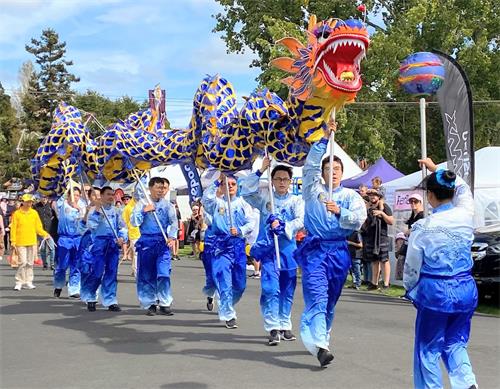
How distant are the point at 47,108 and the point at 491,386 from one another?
35.3 metres

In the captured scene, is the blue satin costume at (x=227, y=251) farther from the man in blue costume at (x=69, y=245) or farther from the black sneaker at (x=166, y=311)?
the man in blue costume at (x=69, y=245)

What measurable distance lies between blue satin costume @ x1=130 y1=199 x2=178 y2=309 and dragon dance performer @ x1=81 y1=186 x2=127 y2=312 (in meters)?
0.65

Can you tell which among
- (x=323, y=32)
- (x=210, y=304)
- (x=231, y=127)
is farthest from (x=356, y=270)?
(x=323, y=32)

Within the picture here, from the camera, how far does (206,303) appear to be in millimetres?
11055

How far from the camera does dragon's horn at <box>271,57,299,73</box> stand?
6.86 metres

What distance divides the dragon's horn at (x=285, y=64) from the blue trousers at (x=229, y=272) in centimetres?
269

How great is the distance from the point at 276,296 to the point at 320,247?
1.36 meters

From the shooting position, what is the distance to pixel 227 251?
8812 millimetres

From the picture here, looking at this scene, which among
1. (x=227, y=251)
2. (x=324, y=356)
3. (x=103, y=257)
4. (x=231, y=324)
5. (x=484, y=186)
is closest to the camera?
(x=324, y=356)

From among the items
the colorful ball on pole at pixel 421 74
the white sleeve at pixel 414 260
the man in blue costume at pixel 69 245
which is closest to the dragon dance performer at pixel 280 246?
the colorful ball on pole at pixel 421 74

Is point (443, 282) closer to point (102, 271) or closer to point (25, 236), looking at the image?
point (102, 271)

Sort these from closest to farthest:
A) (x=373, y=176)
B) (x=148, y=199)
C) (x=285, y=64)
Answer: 1. (x=285, y=64)
2. (x=148, y=199)
3. (x=373, y=176)

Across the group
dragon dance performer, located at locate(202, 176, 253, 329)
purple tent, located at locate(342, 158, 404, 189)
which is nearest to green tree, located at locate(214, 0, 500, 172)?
purple tent, located at locate(342, 158, 404, 189)

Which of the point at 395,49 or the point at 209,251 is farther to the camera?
the point at 395,49
